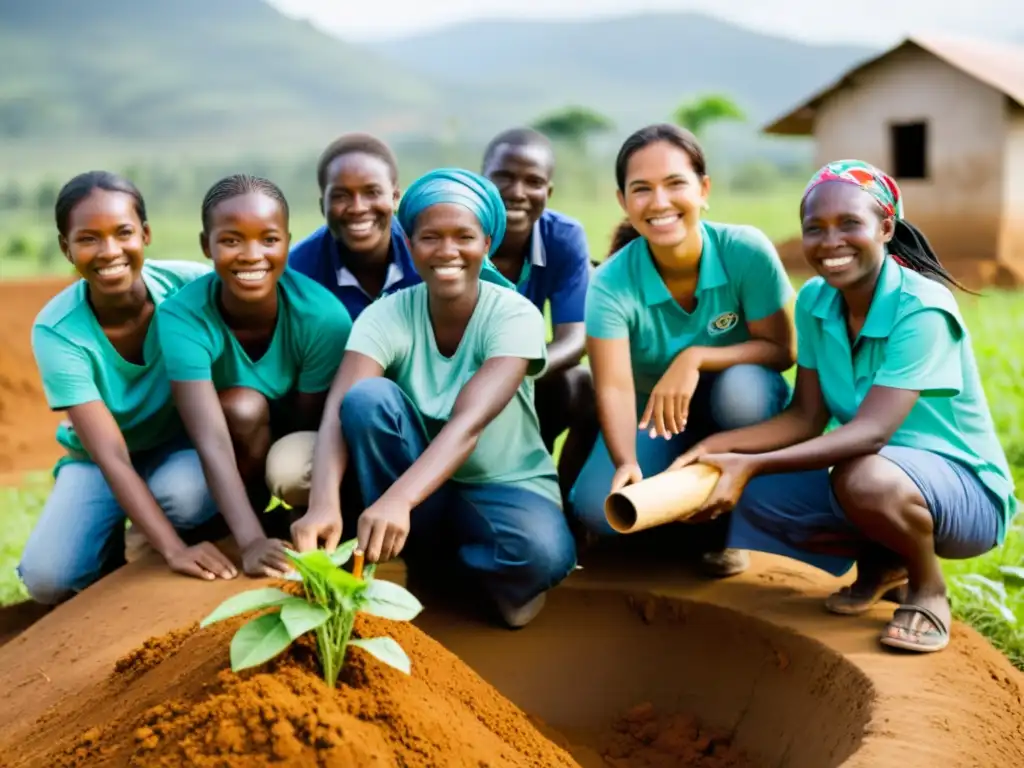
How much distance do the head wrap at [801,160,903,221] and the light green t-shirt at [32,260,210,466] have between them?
176cm

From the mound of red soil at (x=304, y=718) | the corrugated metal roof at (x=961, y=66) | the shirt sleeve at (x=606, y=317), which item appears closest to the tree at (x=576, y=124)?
the corrugated metal roof at (x=961, y=66)

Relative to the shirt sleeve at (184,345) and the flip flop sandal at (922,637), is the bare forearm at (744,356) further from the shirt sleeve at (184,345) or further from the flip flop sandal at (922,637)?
the shirt sleeve at (184,345)

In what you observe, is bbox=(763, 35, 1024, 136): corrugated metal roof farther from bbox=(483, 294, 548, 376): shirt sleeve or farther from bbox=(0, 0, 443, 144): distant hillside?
bbox=(0, 0, 443, 144): distant hillside

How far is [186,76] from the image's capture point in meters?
49.7

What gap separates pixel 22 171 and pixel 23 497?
104 ft

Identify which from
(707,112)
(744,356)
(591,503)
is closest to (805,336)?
(744,356)

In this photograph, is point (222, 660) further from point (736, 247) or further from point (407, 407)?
point (736, 247)

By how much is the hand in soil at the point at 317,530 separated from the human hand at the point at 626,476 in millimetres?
683

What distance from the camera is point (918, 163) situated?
1195 cm

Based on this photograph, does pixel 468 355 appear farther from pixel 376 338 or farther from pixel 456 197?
pixel 456 197

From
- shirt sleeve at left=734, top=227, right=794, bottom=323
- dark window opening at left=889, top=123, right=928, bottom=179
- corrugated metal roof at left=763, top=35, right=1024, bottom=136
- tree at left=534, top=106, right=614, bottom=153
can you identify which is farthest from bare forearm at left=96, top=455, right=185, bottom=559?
tree at left=534, top=106, right=614, bottom=153

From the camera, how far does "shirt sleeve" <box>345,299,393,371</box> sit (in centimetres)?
289

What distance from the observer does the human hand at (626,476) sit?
2842 mm

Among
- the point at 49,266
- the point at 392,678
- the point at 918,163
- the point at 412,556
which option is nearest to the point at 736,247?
the point at 412,556
